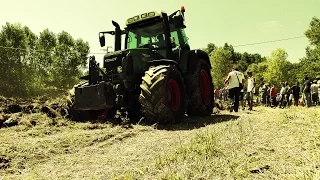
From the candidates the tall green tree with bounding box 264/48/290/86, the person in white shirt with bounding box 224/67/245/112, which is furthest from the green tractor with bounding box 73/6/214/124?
the tall green tree with bounding box 264/48/290/86

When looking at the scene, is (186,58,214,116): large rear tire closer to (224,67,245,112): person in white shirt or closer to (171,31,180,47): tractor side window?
(171,31,180,47): tractor side window

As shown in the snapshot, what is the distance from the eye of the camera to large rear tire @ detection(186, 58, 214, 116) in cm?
855

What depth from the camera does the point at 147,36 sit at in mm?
8680

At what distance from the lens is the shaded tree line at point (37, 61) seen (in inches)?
1481

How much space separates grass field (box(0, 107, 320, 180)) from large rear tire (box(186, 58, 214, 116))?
273 cm

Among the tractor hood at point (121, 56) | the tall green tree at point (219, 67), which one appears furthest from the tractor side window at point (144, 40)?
the tall green tree at point (219, 67)

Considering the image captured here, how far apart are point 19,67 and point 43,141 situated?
37.9 meters

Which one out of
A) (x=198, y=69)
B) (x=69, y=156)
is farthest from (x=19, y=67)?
(x=69, y=156)

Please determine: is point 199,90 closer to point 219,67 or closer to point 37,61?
point 37,61

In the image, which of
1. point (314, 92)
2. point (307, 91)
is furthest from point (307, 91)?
point (314, 92)

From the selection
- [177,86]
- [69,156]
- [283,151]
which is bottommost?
[69,156]

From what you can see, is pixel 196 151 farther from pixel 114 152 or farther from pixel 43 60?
pixel 43 60

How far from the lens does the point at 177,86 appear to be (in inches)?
286

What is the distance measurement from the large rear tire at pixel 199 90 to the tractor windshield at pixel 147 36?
1235mm
